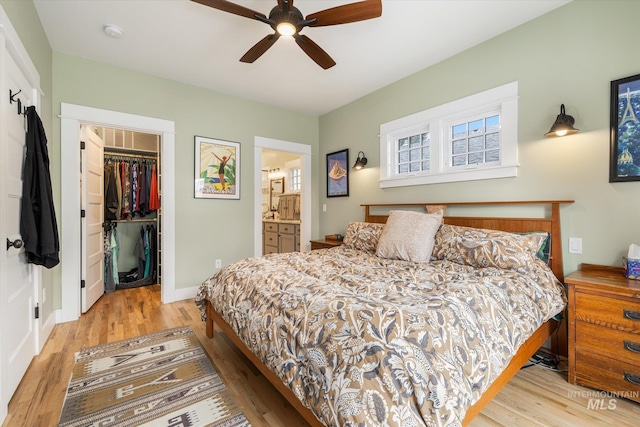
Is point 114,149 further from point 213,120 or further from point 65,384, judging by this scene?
point 65,384

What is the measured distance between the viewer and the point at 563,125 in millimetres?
2043

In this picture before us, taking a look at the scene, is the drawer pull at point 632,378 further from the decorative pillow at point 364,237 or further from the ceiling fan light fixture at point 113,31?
the ceiling fan light fixture at point 113,31

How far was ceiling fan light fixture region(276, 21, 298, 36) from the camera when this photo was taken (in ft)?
6.21

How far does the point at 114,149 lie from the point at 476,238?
483cm

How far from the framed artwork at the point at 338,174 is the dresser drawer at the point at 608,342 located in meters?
2.85

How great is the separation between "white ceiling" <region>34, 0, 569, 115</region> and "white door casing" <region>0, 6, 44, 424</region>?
697 millimetres

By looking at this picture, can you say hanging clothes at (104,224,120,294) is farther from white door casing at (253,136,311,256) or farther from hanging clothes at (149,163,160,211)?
white door casing at (253,136,311,256)

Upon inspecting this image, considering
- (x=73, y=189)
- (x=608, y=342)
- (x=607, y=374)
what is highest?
(x=73, y=189)

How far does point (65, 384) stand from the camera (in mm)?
1810

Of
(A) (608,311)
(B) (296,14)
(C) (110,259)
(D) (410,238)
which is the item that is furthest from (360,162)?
(C) (110,259)

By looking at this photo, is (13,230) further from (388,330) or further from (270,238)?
(270,238)

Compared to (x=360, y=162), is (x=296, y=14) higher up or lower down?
higher up

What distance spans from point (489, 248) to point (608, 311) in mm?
688

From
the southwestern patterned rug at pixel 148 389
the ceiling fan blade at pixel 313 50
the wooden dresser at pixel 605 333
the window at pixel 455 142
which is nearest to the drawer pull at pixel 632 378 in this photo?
the wooden dresser at pixel 605 333
